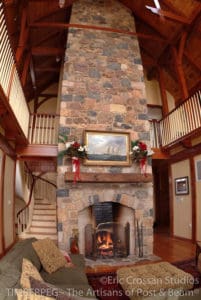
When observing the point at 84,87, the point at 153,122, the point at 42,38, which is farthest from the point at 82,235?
the point at 42,38

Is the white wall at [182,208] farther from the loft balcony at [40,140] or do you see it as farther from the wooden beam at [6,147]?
A: the wooden beam at [6,147]

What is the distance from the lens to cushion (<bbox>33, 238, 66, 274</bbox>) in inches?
121

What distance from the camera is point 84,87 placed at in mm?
5793

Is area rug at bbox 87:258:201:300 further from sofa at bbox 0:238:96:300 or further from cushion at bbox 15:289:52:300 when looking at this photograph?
cushion at bbox 15:289:52:300

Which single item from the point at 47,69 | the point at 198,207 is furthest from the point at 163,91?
the point at 47,69

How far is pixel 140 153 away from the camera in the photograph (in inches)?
212

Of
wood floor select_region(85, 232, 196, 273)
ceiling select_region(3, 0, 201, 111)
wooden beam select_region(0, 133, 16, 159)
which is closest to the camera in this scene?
wood floor select_region(85, 232, 196, 273)

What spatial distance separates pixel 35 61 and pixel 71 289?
788 centimetres

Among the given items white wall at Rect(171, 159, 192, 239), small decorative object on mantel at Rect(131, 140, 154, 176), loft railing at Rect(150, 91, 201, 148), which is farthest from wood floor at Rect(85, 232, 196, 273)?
loft railing at Rect(150, 91, 201, 148)

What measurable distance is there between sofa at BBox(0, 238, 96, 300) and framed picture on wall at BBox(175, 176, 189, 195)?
411cm

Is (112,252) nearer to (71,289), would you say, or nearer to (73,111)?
(71,289)

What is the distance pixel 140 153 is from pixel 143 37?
12.2 feet

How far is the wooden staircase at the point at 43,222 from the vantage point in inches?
265

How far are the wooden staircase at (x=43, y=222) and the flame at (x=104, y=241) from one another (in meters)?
2.00
